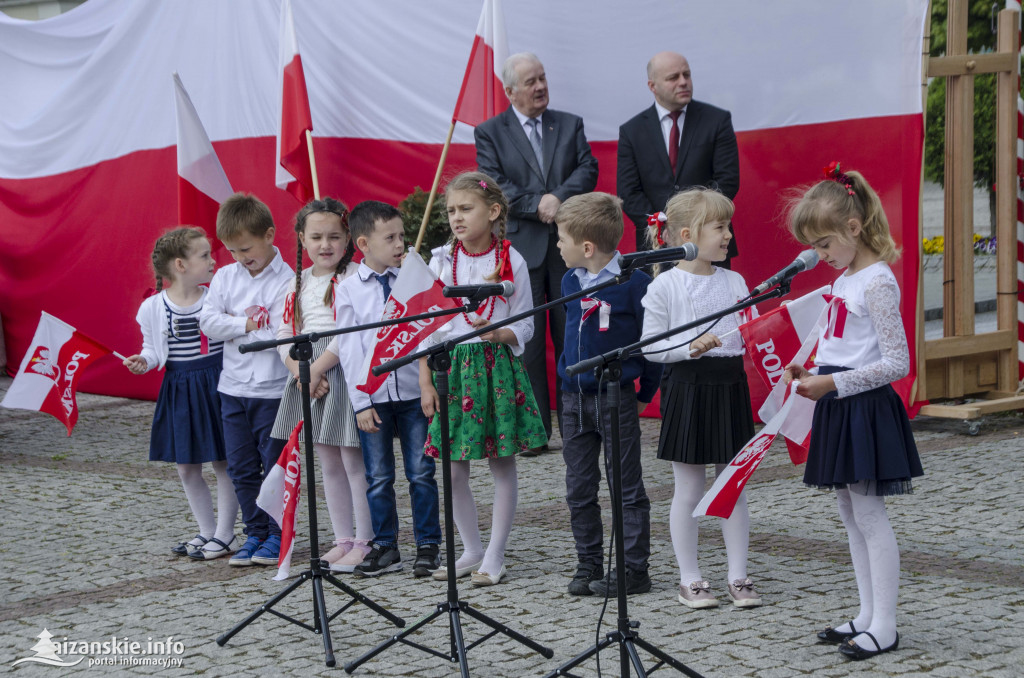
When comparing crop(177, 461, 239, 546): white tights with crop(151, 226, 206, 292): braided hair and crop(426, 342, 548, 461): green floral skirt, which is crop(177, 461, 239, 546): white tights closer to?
crop(151, 226, 206, 292): braided hair

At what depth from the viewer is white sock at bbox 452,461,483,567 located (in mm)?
5031

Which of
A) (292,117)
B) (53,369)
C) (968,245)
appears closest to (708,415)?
(53,369)

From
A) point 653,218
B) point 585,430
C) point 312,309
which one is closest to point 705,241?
→ point 653,218

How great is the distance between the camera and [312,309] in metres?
5.31

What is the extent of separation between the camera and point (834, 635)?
399 cm

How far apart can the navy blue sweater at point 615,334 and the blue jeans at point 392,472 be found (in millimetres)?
815

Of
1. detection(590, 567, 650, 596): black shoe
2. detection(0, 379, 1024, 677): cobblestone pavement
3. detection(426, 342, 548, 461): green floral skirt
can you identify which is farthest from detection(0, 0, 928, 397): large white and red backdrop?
detection(590, 567, 650, 596): black shoe

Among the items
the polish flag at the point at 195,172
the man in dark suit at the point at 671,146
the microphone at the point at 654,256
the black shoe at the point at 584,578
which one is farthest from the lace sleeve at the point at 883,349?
the polish flag at the point at 195,172

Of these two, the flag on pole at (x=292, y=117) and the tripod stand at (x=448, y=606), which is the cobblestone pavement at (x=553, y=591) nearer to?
the tripod stand at (x=448, y=606)

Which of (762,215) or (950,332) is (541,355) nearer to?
(762,215)

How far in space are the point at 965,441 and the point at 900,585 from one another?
117 inches

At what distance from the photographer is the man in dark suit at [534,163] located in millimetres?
7508

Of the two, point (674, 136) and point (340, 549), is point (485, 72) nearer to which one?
point (674, 136)

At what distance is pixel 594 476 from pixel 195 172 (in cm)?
499
